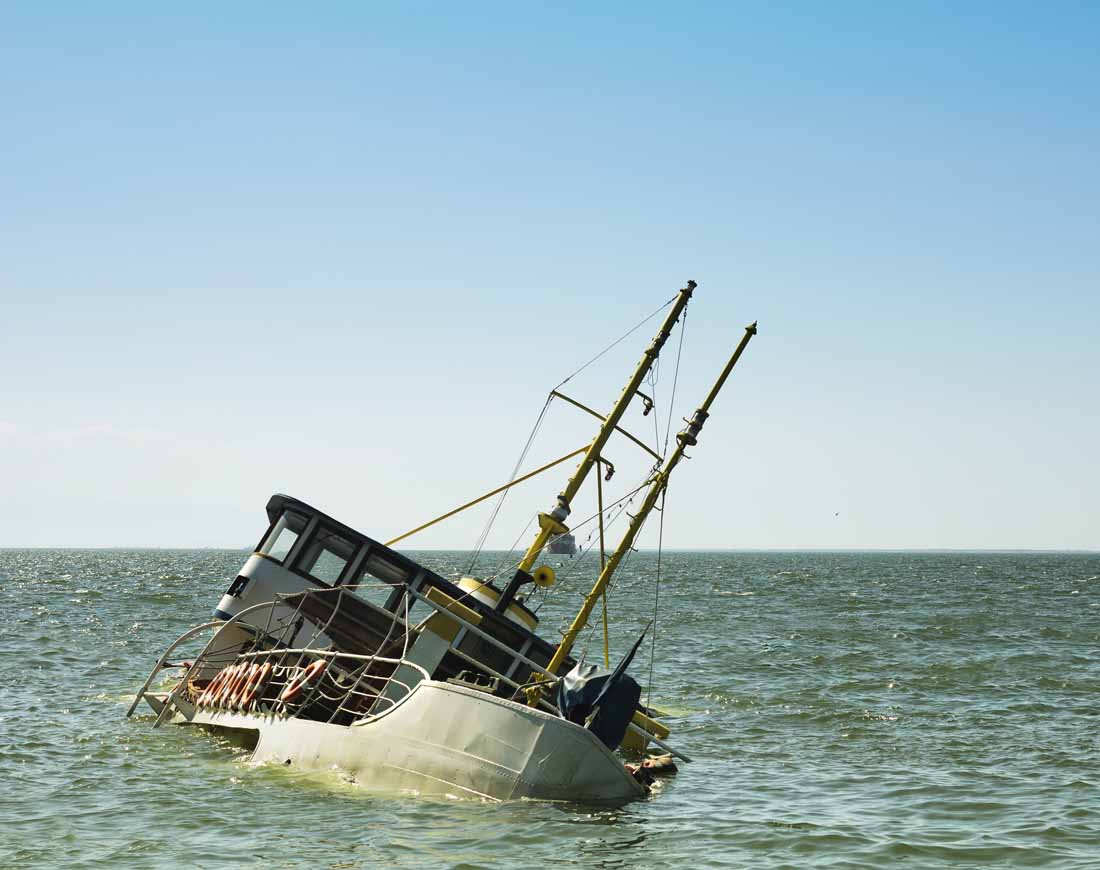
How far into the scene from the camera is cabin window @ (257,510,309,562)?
2333cm

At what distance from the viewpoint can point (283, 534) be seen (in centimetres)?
2359

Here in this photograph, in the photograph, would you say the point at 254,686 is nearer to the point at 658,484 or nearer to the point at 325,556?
the point at 325,556

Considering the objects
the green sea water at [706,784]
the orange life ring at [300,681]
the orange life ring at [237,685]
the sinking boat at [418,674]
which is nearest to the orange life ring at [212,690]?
the sinking boat at [418,674]

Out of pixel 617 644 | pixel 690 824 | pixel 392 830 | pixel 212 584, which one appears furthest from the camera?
pixel 212 584

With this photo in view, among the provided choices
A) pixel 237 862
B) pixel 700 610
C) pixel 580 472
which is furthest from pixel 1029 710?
pixel 700 610

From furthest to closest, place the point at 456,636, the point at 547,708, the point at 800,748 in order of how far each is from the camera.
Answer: the point at 800,748 → the point at 456,636 → the point at 547,708

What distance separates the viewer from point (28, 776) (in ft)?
61.6

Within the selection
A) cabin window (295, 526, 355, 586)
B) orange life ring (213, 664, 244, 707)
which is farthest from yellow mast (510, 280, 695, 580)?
orange life ring (213, 664, 244, 707)

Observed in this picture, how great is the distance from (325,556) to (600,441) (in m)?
5.93

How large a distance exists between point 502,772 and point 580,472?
8734 mm

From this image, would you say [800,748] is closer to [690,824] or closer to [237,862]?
[690,824]

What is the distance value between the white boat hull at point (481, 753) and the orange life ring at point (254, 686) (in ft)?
14.6

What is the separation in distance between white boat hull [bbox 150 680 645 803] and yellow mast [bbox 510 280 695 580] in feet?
21.6

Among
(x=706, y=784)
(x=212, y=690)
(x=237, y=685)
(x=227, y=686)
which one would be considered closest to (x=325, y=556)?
(x=237, y=685)
